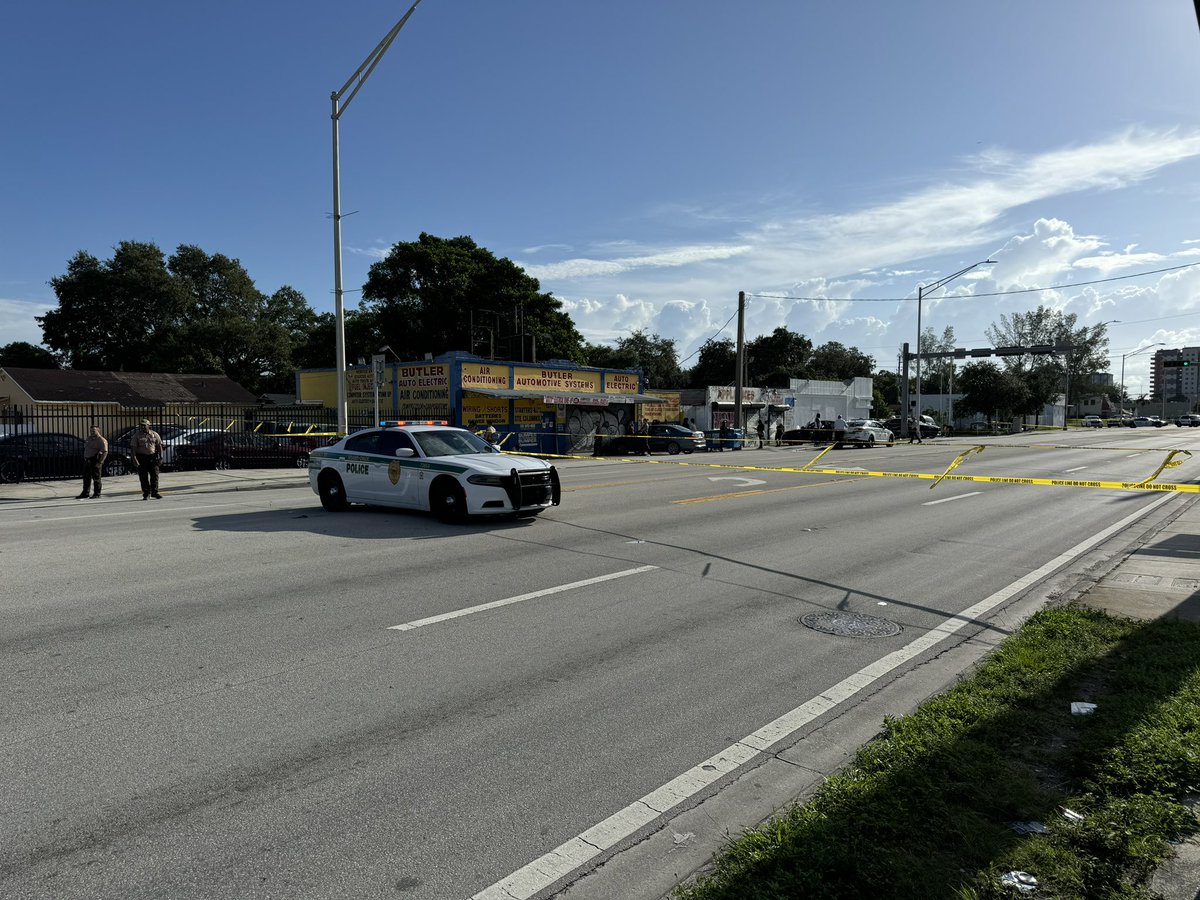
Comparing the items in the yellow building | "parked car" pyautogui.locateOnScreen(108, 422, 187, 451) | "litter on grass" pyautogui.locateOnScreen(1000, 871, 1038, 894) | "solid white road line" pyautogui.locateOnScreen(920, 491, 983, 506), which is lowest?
"solid white road line" pyautogui.locateOnScreen(920, 491, 983, 506)

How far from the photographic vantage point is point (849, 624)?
267 inches

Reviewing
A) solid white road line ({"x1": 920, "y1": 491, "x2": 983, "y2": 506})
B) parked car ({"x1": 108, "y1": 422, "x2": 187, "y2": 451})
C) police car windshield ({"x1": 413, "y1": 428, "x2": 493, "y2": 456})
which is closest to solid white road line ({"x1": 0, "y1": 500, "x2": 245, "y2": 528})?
police car windshield ({"x1": 413, "y1": 428, "x2": 493, "y2": 456})

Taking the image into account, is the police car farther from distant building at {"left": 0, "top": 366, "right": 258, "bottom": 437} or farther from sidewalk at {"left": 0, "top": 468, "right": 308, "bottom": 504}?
distant building at {"left": 0, "top": 366, "right": 258, "bottom": 437}

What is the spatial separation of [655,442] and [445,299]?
→ 89.9 ft

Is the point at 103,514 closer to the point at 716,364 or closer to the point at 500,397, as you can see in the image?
the point at 500,397

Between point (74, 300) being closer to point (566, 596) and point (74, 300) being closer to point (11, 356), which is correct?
point (11, 356)

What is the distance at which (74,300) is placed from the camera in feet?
226

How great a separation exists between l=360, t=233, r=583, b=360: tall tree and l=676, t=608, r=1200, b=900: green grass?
5335 cm

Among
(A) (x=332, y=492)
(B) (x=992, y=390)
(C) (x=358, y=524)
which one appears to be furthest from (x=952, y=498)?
(B) (x=992, y=390)

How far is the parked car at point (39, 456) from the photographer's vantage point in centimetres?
1936

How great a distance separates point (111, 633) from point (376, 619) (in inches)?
78.1

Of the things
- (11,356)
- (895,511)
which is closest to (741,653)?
(895,511)

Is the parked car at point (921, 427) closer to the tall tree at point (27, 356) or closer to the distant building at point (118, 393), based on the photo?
the distant building at point (118, 393)

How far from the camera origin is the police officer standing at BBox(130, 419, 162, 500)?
1627 cm
